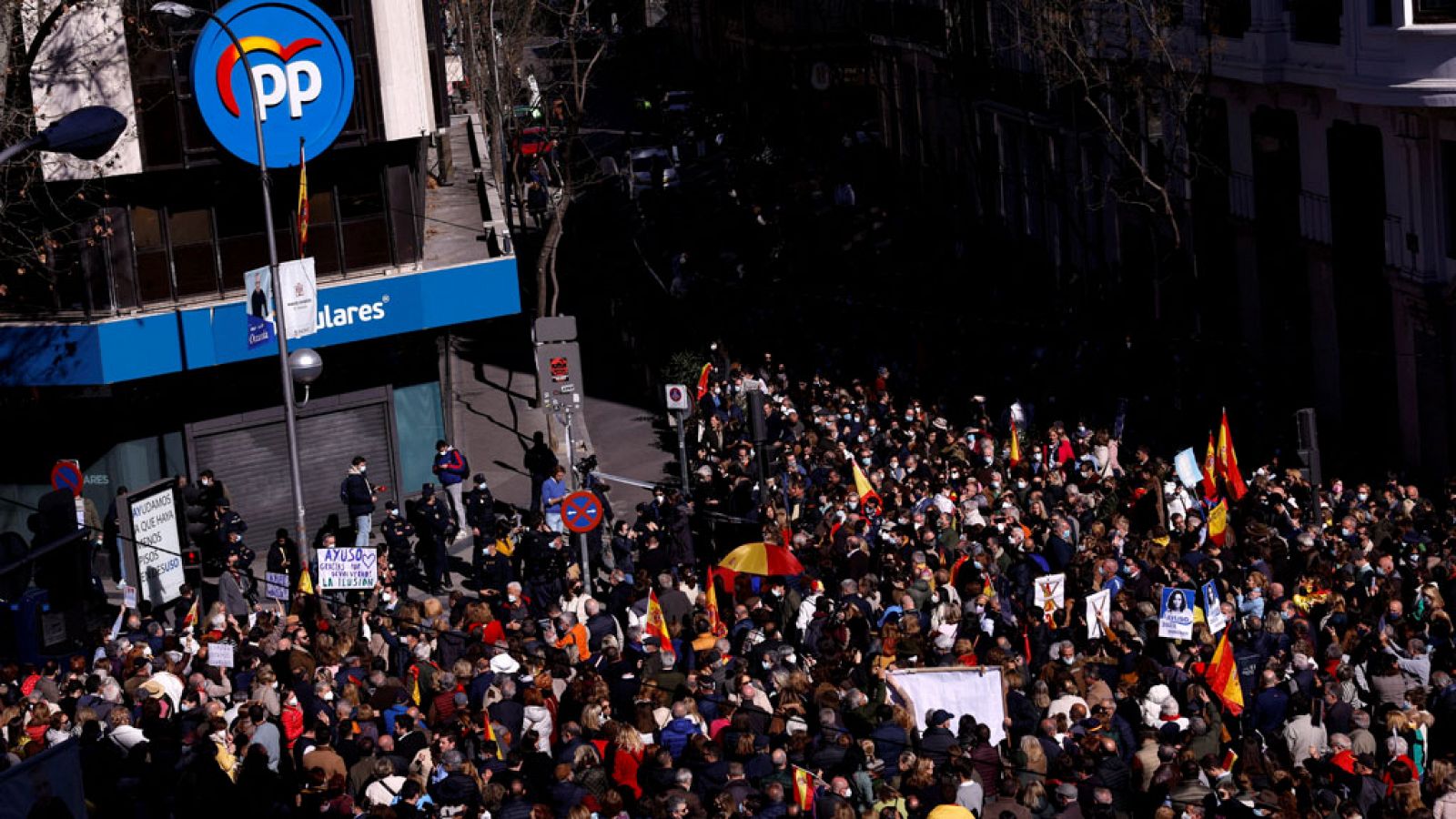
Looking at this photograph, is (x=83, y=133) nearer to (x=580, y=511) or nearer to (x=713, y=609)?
(x=713, y=609)

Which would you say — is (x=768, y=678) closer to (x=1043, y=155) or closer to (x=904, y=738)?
(x=904, y=738)

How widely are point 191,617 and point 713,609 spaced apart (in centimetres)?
634

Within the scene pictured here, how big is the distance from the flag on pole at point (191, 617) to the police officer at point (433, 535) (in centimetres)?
373

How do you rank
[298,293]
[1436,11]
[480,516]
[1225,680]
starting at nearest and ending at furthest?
[1225,680] < [298,293] < [1436,11] < [480,516]

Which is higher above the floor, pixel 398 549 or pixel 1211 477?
pixel 1211 477

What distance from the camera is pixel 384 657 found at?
73.7 ft

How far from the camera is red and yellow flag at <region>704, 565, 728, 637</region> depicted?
2275cm

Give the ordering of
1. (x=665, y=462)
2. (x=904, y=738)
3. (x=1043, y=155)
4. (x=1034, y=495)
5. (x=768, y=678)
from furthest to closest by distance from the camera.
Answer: (x=1043, y=155)
(x=665, y=462)
(x=1034, y=495)
(x=768, y=678)
(x=904, y=738)

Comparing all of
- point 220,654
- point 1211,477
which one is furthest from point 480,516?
point 1211,477

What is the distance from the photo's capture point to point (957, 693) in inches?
747

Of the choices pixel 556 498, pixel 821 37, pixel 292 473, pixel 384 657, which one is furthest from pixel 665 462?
pixel 821 37

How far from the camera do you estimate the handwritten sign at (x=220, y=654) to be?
70.9ft

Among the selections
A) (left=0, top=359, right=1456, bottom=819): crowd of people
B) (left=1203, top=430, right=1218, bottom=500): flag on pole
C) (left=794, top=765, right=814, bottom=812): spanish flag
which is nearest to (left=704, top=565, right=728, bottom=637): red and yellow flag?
(left=0, top=359, right=1456, bottom=819): crowd of people

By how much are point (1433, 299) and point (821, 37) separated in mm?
34691
